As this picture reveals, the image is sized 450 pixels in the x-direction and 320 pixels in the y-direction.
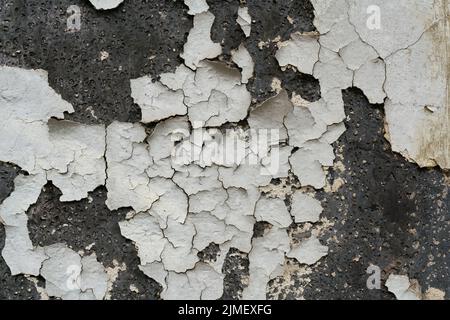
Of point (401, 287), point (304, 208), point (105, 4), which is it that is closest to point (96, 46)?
point (105, 4)

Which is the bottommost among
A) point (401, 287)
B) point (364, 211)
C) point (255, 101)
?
point (401, 287)

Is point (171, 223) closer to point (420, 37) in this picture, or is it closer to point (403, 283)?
point (403, 283)

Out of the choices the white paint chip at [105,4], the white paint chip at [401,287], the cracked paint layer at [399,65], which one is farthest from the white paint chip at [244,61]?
the white paint chip at [401,287]

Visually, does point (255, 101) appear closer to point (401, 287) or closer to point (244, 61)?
point (244, 61)

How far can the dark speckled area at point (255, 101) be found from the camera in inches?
49.3

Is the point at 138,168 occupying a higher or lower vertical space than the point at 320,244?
higher

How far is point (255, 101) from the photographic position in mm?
1275

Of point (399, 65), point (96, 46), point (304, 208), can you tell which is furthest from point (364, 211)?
point (96, 46)

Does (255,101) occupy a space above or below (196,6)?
below

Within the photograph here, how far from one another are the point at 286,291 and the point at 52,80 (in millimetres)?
597

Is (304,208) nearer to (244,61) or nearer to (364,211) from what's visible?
(364,211)

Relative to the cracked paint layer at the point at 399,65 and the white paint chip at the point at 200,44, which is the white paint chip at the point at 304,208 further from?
the white paint chip at the point at 200,44
